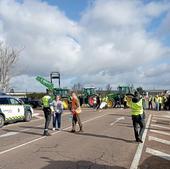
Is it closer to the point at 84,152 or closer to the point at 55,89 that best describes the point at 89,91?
the point at 55,89

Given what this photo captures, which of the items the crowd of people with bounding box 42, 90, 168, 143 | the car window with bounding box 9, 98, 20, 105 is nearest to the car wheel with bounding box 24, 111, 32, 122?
the car window with bounding box 9, 98, 20, 105

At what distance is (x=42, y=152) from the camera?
39.6 ft

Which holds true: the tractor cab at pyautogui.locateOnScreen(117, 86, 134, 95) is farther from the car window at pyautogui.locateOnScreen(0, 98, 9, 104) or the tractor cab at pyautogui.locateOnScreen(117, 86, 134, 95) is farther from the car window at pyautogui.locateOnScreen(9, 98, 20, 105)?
the car window at pyautogui.locateOnScreen(0, 98, 9, 104)

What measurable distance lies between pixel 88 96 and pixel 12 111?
2624 centimetres

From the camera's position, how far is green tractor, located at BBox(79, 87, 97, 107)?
48.6 m

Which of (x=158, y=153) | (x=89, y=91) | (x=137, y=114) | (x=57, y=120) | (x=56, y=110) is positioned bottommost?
(x=158, y=153)


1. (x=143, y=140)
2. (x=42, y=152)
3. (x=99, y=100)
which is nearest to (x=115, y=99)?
(x=99, y=100)

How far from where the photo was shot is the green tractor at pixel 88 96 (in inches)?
1913

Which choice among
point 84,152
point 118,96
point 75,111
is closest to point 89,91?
point 118,96

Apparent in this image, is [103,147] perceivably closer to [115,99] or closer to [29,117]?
[29,117]

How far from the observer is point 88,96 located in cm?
4966

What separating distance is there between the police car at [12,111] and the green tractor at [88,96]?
74.6 ft

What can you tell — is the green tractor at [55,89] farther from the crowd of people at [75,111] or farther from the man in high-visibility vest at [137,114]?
the man in high-visibility vest at [137,114]

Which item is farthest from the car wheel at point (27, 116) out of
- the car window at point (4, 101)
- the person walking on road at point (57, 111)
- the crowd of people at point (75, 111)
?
the person walking on road at point (57, 111)
